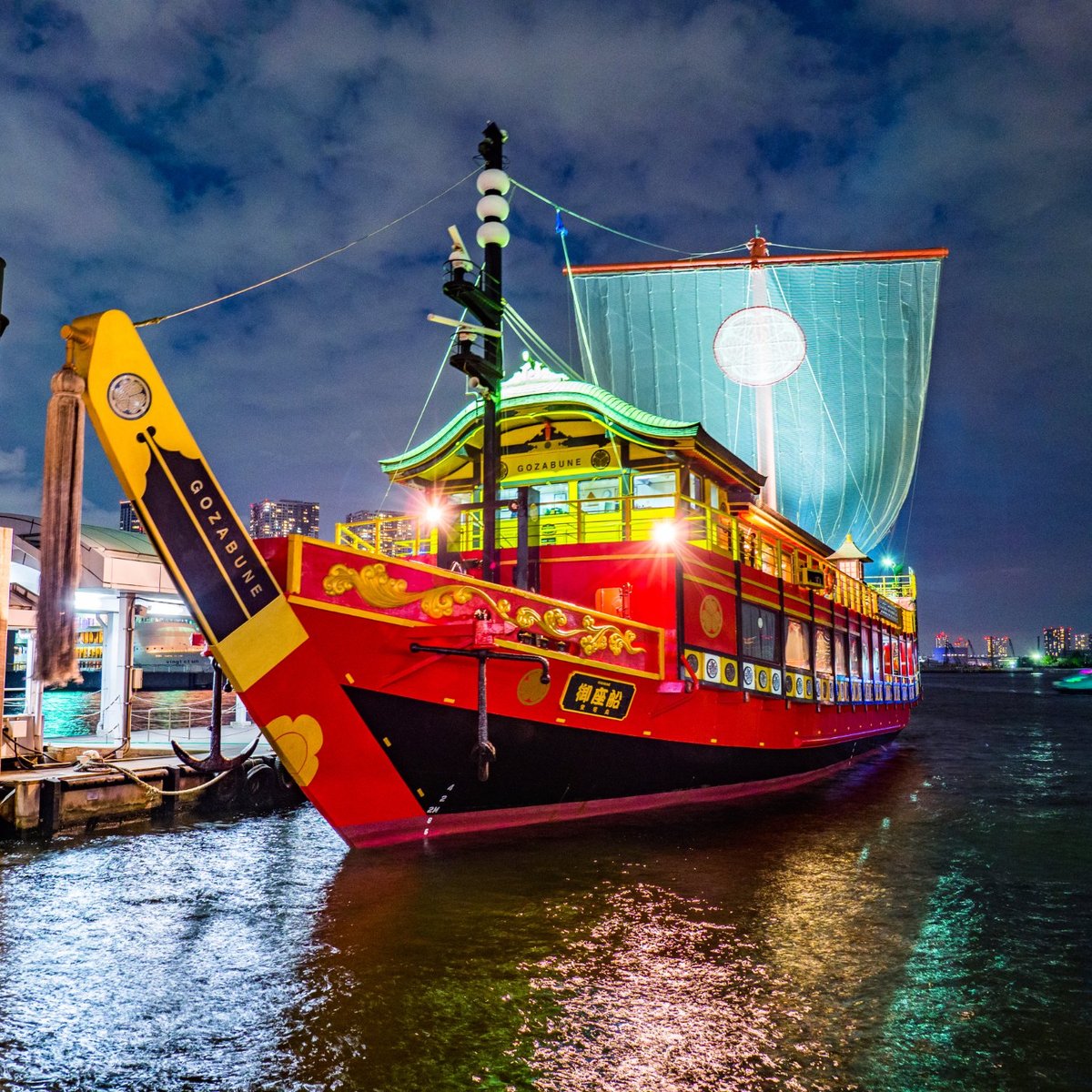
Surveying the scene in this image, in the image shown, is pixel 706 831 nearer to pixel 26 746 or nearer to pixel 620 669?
pixel 620 669

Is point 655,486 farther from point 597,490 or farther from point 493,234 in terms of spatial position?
point 493,234

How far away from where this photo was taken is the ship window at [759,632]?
14.0 m

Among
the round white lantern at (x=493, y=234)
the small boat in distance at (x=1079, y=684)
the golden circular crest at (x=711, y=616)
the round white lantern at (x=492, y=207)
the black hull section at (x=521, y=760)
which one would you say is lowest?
the small boat in distance at (x=1079, y=684)

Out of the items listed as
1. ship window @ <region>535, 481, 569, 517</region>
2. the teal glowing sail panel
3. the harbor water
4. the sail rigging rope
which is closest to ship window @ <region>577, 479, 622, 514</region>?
ship window @ <region>535, 481, 569, 517</region>

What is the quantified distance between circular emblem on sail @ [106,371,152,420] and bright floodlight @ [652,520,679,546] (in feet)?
22.4

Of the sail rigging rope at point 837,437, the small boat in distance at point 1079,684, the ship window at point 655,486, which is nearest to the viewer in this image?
the ship window at point 655,486

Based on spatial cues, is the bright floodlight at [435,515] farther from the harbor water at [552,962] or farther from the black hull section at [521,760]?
the harbor water at [552,962]

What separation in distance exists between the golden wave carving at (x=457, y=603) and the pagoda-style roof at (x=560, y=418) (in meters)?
3.21

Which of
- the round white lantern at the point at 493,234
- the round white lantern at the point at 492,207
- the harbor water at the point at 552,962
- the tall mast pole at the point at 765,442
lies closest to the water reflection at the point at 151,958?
the harbor water at the point at 552,962

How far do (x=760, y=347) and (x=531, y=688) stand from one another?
2152 cm

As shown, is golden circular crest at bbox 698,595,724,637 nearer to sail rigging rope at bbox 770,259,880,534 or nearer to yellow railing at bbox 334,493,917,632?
yellow railing at bbox 334,493,917,632

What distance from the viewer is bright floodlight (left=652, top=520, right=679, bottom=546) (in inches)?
460

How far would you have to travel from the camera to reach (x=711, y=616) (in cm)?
1251

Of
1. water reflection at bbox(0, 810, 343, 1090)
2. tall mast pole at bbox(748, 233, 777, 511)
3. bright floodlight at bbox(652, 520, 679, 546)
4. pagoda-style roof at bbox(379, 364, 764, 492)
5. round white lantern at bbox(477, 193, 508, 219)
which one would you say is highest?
tall mast pole at bbox(748, 233, 777, 511)
